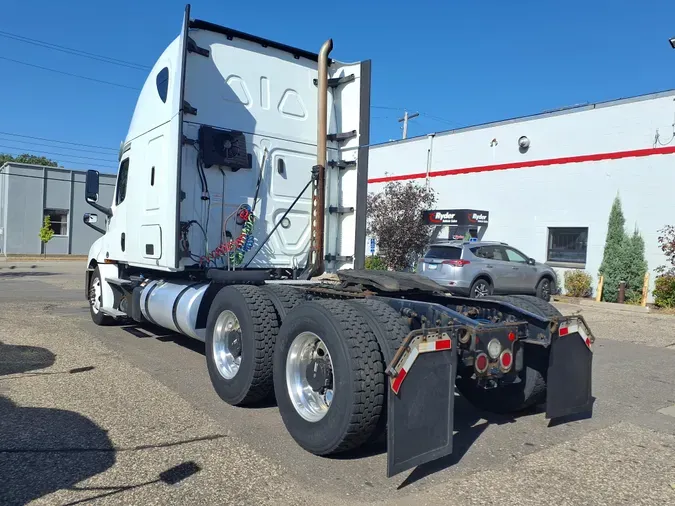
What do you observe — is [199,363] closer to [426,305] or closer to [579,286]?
[426,305]

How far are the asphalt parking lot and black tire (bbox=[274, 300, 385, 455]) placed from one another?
0.18 metres

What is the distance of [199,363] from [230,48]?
3921 mm

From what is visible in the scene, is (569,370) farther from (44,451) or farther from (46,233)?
(46,233)

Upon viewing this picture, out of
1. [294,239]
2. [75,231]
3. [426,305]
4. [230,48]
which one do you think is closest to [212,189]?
[294,239]

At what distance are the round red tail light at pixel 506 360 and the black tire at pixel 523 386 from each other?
17.0 inches

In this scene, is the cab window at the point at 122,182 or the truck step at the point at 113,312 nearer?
the cab window at the point at 122,182

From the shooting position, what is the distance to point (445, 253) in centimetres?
1498

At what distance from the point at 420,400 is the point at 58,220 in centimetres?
4311

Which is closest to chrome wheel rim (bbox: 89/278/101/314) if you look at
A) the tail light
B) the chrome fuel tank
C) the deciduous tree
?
the chrome fuel tank

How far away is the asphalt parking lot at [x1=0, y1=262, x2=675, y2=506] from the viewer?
360cm

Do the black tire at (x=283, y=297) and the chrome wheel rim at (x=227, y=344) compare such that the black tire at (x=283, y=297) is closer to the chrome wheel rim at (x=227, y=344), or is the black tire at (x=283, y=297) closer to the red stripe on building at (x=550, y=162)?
the chrome wheel rim at (x=227, y=344)

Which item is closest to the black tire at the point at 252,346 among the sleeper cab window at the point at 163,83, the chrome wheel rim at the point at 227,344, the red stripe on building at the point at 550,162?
the chrome wheel rim at the point at 227,344

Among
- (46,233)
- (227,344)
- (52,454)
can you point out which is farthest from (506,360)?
(46,233)

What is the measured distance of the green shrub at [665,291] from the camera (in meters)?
14.8
